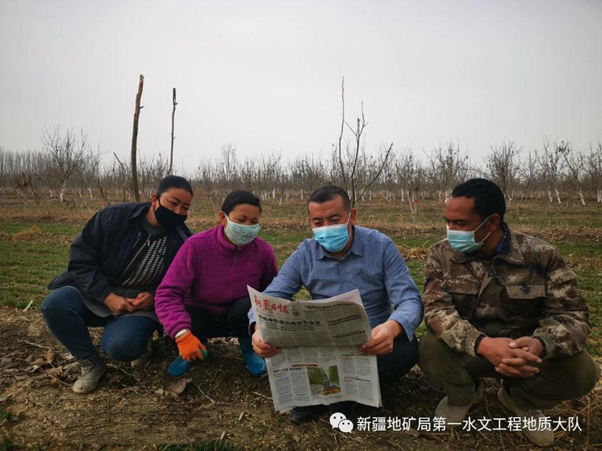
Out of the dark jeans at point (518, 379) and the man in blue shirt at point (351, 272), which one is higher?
the man in blue shirt at point (351, 272)

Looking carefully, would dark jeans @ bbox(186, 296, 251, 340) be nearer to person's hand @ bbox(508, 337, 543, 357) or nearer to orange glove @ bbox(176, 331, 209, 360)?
orange glove @ bbox(176, 331, 209, 360)

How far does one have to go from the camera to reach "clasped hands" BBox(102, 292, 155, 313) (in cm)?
239

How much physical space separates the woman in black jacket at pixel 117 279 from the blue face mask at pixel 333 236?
38.0 inches

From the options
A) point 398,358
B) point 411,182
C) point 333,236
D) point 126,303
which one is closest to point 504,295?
point 398,358

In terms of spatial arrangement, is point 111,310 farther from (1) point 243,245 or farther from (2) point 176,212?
(1) point 243,245

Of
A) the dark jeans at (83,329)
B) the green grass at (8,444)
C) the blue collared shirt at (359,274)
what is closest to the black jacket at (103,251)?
the dark jeans at (83,329)

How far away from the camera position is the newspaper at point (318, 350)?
1568 millimetres

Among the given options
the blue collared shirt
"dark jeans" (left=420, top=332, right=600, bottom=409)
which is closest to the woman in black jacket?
the blue collared shirt

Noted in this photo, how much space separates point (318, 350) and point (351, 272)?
1.54ft

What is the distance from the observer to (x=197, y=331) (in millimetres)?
2463

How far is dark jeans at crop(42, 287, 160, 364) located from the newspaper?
1.03 m

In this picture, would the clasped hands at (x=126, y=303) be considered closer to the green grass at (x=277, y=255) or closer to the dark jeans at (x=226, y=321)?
the dark jeans at (x=226, y=321)

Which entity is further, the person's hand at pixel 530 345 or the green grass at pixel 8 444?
the green grass at pixel 8 444

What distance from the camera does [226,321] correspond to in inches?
99.5
